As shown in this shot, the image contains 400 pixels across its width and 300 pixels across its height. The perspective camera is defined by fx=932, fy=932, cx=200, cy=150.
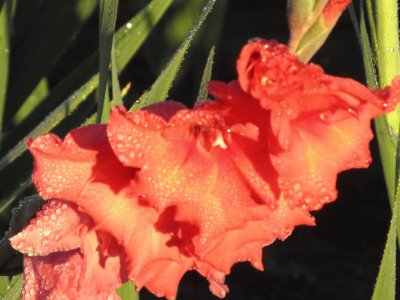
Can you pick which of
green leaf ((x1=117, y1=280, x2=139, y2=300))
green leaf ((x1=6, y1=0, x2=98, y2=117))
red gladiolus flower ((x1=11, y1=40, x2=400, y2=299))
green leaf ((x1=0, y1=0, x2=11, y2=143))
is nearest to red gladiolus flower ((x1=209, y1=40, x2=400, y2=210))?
red gladiolus flower ((x1=11, y1=40, x2=400, y2=299))

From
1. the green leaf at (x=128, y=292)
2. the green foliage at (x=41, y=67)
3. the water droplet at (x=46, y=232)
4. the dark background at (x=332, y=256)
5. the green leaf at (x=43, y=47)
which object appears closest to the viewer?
the water droplet at (x=46, y=232)

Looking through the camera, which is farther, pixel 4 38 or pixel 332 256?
pixel 332 256

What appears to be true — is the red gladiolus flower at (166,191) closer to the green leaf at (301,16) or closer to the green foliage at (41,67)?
the green leaf at (301,16)

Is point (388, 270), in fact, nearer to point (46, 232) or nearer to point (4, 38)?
point (46, 232)

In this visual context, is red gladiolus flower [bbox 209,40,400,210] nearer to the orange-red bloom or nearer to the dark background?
the orange-red bloom

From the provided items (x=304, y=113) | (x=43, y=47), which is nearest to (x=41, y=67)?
(x=43, y=47)

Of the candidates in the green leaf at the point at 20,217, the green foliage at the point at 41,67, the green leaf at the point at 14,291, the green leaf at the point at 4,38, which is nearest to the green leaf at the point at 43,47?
the green foliage at the point at 41,67
